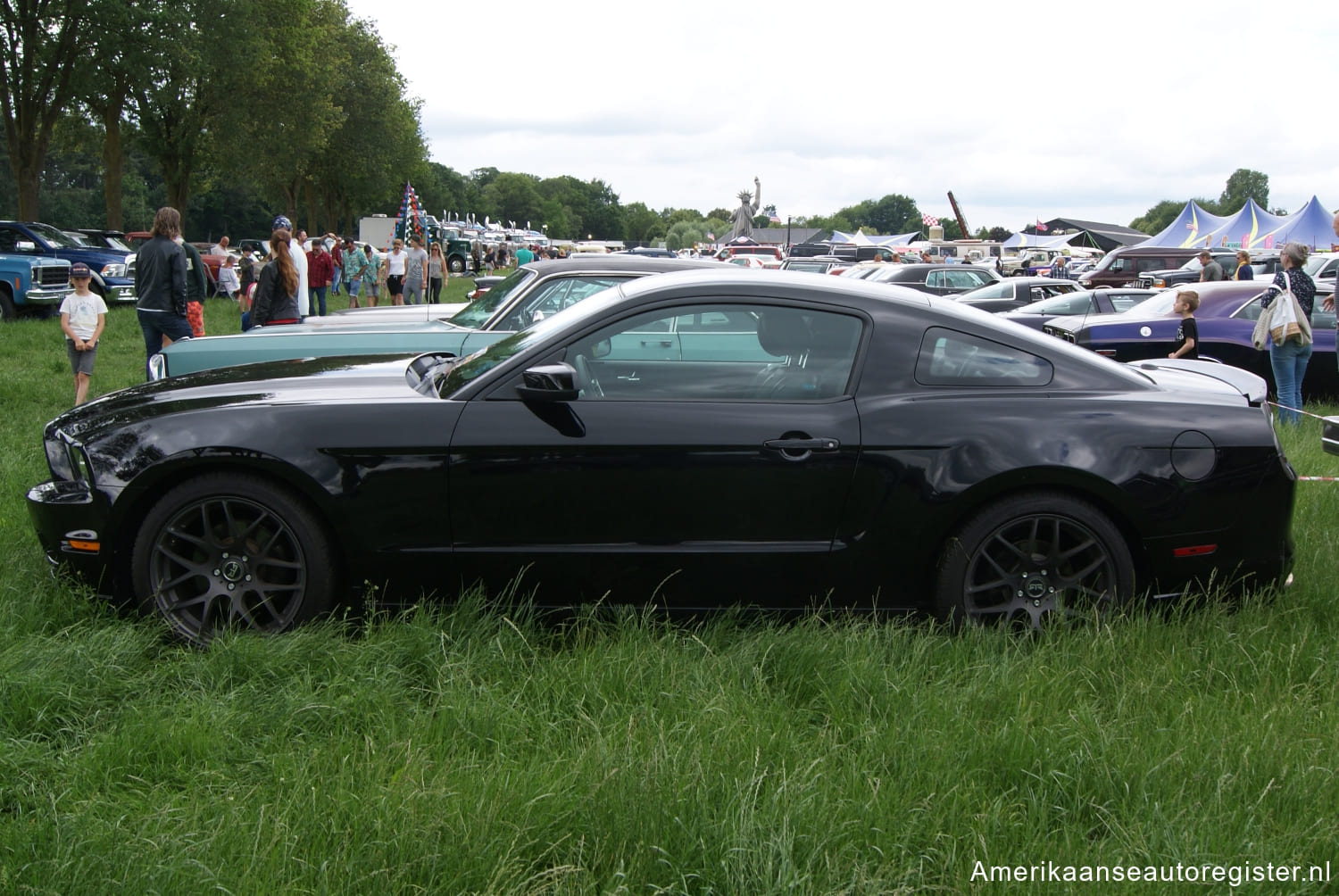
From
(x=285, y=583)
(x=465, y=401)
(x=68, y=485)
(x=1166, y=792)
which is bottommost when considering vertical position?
(x=1166, y=792)

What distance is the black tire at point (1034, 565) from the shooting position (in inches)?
154

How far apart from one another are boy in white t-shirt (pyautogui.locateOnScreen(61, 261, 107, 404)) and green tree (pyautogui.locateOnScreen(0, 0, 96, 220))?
21073 mm

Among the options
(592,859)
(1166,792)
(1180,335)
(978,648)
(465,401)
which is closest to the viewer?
(592,859)

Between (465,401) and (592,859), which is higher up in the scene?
(465,401)

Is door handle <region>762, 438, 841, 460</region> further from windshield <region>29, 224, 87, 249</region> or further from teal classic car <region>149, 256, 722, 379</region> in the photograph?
windshield <region>29, 224, 87, 249</region>

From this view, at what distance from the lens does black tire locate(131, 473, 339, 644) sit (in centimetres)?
385

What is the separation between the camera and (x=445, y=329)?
815 cm

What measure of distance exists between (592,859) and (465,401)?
1908 mm

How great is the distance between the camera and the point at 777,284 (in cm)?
415

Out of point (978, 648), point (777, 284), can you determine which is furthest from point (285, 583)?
point (978, 648)

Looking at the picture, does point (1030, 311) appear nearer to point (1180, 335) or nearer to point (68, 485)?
point (1180, 335)

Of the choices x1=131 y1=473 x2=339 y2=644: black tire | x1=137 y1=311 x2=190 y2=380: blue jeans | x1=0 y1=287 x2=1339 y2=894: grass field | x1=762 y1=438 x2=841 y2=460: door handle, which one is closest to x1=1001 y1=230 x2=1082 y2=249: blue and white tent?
x1=137 y1=311 x2=190 y2=380: blue jeans

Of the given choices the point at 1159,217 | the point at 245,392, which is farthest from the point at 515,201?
the point at 245,392

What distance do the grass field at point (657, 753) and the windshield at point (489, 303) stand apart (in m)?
4.69
